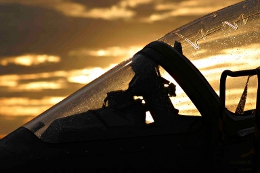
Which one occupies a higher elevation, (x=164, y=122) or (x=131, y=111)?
(x=131, y=111)

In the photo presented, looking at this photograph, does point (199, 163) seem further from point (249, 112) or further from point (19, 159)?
point (19, 159)

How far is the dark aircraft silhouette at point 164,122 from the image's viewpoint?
18.2 ft

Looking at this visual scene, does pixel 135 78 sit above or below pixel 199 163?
above

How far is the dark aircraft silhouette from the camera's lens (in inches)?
219

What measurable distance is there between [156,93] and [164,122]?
11.3 inches

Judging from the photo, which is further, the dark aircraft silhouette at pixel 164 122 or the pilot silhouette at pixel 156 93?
the pilot silhouette at pixel 156 93

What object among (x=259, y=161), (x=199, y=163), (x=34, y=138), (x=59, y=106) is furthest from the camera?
(x=59, y=106)

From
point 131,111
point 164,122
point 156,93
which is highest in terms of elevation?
point 156,93

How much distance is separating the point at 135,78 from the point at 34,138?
1.16 m

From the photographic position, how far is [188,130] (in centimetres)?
563

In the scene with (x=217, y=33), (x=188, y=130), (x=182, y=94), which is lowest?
(x=188, y=130)

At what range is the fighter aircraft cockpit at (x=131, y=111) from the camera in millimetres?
5676

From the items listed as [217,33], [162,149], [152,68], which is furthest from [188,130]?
[217,33]

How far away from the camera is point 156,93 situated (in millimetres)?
5738
